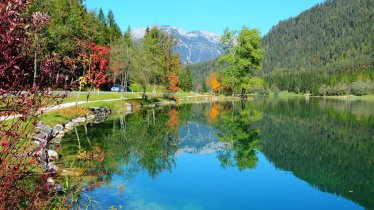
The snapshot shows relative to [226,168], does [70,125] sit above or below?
above

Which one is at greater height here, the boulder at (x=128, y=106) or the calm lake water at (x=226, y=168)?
the boulder at (x=128, y=106)

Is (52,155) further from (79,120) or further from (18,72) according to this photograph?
(79,120)

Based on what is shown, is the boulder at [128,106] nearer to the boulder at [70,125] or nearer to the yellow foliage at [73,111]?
the yellow foliage at [73,111]

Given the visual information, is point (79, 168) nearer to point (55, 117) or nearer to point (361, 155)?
point (55, 117)

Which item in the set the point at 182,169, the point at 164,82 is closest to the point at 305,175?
the point at 182,169

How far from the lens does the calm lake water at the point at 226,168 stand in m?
19.5

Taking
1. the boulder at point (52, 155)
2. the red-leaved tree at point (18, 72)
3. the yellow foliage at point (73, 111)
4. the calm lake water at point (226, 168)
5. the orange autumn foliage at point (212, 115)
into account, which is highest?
the red-leaved tree at point (18, 72)

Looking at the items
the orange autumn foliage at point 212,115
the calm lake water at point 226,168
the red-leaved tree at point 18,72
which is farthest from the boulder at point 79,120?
the red-leaved tree at point 18,72

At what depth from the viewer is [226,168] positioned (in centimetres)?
2730

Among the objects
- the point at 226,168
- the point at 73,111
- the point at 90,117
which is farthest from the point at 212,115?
the point at 226,168

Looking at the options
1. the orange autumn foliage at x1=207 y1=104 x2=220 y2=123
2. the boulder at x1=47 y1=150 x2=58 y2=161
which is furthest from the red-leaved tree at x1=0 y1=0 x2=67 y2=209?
the orange autumn foliage at x1=207 y1=104 x2=220 y2=123

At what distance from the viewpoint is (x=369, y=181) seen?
23359 mm

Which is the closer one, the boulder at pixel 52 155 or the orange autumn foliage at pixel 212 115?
the boulder at pixel 52 155

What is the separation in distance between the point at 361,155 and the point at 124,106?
152 feet
